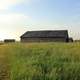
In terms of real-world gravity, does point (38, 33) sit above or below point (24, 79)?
below

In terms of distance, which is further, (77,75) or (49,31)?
(49,31)

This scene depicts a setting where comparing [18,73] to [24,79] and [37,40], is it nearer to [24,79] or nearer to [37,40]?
[24,79]

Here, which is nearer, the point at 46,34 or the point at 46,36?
the point at 46,36

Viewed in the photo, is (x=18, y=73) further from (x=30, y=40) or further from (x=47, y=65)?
(x=30, y=40)

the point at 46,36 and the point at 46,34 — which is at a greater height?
the point at 46,34

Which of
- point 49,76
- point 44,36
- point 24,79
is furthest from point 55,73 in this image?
point 44,36

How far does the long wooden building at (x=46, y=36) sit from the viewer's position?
50722 millimetres

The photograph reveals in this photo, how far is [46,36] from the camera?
2047 inches

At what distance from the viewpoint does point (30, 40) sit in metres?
53.6

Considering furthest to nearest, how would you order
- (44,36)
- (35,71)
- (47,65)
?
(44,36)
(47,65)
(35,71)

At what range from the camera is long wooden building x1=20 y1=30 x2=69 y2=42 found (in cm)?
5072

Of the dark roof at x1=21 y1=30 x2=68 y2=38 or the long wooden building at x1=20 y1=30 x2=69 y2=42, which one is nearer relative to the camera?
the long wooden building at x1=20 y1=30 x2=69 y2=42

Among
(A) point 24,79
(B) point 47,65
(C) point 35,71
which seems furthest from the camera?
(B) point 47,65

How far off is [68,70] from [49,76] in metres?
1.11
